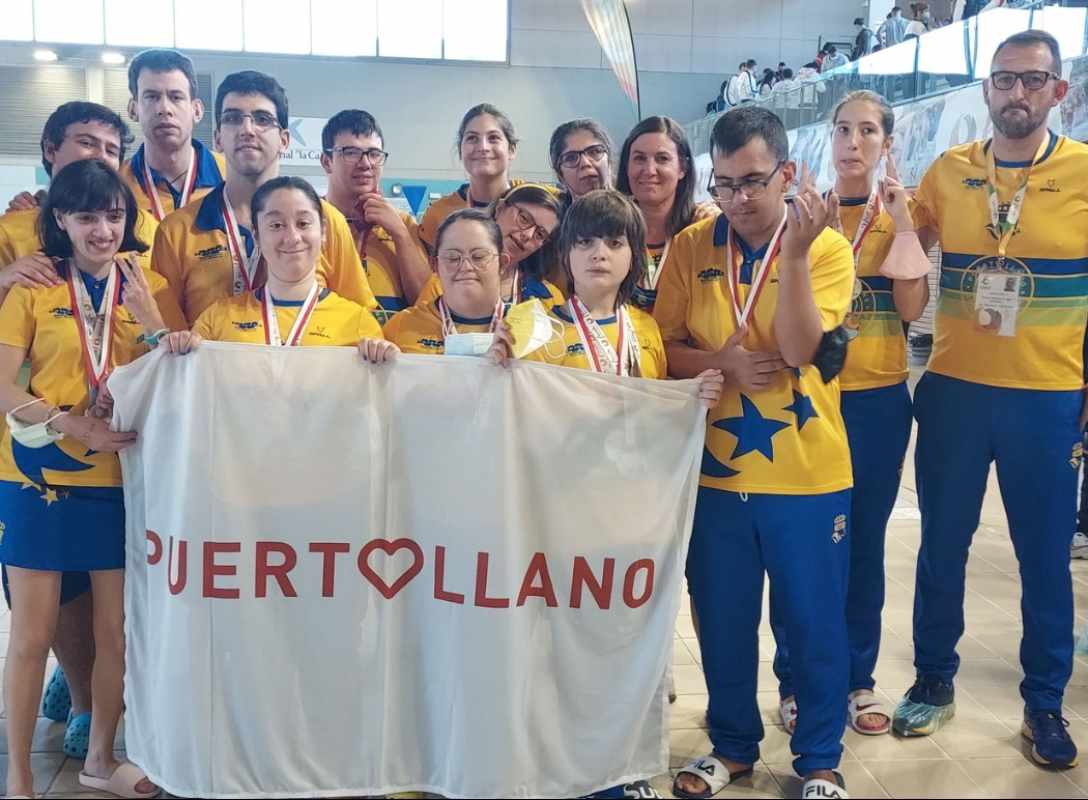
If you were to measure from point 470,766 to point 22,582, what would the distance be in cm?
130

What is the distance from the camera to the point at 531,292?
2.85 m

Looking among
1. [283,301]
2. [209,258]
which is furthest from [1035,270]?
[209,258]

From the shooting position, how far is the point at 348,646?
103 inches

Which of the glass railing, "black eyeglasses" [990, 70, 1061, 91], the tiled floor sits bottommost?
the tiled floor

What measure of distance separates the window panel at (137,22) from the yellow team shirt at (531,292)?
20008mm

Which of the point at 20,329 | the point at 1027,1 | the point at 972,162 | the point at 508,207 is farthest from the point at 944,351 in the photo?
the point at 1027,1

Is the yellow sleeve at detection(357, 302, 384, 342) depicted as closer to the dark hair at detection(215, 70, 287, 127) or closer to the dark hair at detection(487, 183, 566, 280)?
the dark hair at detection(487, 183, 566, 280)

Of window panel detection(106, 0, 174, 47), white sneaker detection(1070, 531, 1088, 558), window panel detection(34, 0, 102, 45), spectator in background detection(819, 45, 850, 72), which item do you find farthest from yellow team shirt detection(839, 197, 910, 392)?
window panel detection(34, 0, 102, 45)

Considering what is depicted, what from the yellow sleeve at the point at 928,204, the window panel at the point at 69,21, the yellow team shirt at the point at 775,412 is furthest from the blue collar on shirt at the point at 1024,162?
the window panel at the point at 69,21

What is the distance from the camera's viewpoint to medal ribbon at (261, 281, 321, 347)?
269cm

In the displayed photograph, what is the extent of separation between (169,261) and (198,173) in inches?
23.1

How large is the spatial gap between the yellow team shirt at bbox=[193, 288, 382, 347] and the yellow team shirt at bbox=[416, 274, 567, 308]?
0.23 meters

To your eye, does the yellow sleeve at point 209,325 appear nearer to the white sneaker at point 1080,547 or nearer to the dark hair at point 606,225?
the dark hair at point 606,225

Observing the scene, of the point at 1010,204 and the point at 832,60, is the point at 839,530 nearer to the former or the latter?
the point at 1010,204
